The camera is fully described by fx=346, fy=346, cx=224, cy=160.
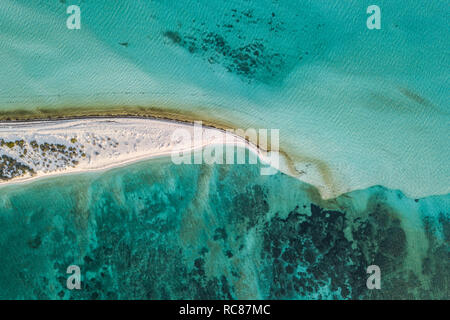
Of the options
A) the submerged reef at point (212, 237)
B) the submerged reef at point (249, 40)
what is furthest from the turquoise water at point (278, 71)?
the submerged reef at point (212, 237)

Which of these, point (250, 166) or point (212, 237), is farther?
point (250, 166)

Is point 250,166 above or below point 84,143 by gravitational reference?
below

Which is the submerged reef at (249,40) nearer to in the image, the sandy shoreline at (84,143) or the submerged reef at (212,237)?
the sandy shoreline at (84,143)

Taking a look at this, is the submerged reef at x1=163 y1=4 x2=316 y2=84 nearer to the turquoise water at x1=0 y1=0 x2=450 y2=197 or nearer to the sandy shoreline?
the turquoise water at x1=0 y1=0 x2=450 y2=197

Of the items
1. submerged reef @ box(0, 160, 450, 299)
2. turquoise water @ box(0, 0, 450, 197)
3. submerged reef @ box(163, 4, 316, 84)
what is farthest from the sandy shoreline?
submerged reef @ box(163, 4, 316, 84)

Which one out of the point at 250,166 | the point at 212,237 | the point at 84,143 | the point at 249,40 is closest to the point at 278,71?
the point at 249,40

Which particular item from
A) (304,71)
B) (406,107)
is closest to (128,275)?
(304,71)

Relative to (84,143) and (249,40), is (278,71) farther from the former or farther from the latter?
(84,143)
